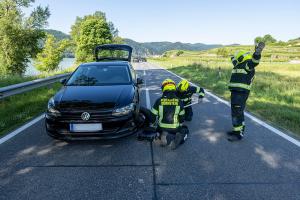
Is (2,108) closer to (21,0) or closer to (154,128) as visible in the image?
(154,128)

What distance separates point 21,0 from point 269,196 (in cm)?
3256

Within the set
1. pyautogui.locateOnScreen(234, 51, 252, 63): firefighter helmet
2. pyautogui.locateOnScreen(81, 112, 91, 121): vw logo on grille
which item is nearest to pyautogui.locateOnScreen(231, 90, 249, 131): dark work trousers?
pyautogui.locateOnScreen(234, 51, 252, 63): firefighter helmet

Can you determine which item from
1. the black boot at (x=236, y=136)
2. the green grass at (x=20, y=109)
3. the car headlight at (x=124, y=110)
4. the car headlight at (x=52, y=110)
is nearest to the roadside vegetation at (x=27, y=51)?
the green grass at (x=20, y=109)

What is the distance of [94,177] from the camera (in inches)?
157

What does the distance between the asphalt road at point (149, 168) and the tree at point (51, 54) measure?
64989mm

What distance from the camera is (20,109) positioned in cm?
831

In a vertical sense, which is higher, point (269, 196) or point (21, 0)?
point (21, 0)

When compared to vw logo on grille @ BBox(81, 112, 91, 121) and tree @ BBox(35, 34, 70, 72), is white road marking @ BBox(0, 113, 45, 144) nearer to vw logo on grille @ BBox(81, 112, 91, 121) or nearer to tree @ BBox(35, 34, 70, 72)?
vw logo on grille @ BBox(81, 112, 91, 121)

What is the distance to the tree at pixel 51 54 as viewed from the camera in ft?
219

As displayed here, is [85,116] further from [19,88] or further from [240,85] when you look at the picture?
[19,88]

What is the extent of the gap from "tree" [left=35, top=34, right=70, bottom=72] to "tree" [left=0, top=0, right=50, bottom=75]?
119 ft

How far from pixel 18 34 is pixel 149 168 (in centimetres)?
2934

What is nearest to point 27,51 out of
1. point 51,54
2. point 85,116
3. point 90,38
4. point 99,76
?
point 90,38

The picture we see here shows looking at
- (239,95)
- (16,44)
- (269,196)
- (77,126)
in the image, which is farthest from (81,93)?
(16,44)
